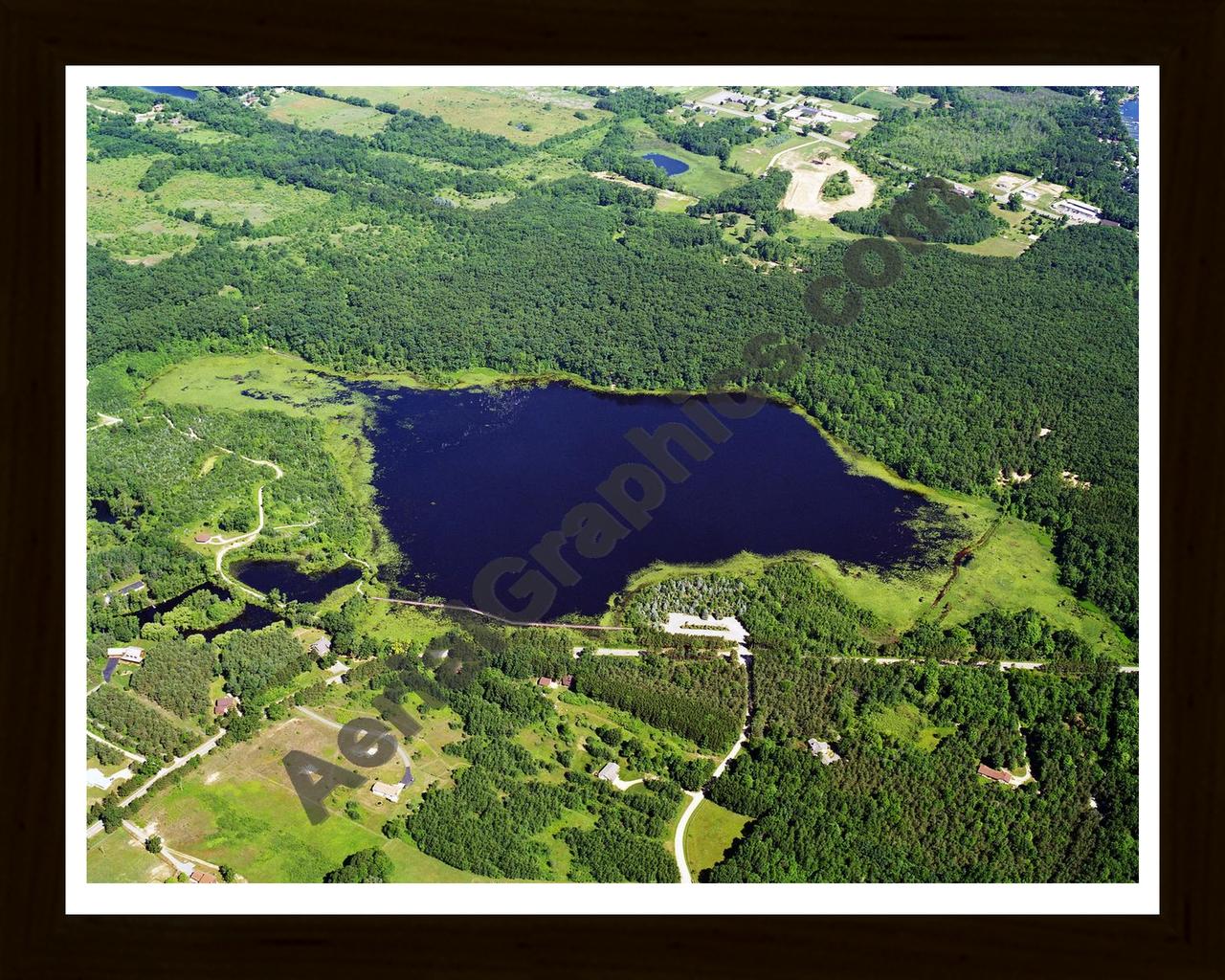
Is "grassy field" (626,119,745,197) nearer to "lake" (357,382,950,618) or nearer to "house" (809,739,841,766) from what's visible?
"lake" (357,382,950,618)

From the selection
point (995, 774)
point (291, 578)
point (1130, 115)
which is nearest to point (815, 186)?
point (1130, 115)

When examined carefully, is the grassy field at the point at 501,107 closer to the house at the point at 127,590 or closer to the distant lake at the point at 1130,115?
the distant lake at the point at 1130,115

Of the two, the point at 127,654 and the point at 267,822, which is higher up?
the point at 127,654

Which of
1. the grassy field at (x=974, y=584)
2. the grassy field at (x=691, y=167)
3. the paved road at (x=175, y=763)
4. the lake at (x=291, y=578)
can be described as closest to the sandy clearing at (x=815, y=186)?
the grassy field at (x=691, y=167)

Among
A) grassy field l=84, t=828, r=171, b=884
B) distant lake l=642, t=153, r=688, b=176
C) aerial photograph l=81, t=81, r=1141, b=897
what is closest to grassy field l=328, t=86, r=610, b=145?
aerial photograph l=81, t=81, r=1141, b=897

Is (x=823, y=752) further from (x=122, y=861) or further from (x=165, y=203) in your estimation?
(x=165, y=203)
